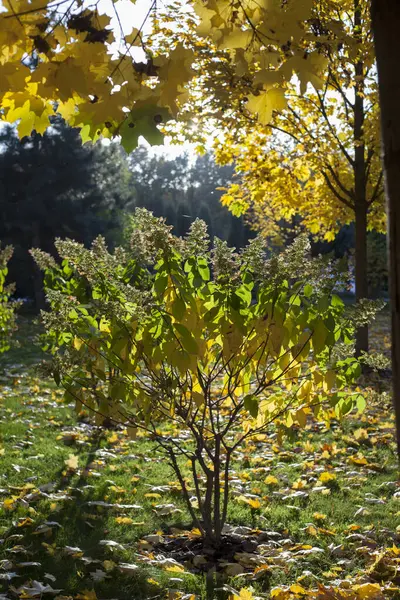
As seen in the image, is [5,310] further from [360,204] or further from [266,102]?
[360,204]

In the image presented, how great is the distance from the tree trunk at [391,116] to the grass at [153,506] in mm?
1883

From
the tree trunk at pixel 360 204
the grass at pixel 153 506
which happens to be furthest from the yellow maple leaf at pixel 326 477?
the tree trunk at pixel 360 204

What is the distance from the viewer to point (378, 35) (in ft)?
6.18

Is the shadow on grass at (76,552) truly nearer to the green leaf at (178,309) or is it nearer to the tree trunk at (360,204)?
the green leaf at (178,309)

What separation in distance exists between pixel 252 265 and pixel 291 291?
25 centimetres

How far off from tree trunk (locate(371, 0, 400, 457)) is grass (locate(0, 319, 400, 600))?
1.88 metres

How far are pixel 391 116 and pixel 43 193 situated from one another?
24.8 metres

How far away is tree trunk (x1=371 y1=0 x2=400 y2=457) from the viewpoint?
6.08 feet

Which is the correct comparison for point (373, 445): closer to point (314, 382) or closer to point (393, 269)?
point (314, 382)

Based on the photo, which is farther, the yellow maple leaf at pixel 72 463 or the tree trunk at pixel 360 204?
the tree trunk at pixel 360 204

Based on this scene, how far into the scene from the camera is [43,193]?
83.3 feet

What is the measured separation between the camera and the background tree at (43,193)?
2534cm

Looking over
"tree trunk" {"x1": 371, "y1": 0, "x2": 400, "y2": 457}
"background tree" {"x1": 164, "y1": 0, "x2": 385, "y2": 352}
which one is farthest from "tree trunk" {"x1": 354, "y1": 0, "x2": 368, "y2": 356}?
"tree trunk" {"x1": 371, "y1": 0, "x2": 400, "y2": 457}

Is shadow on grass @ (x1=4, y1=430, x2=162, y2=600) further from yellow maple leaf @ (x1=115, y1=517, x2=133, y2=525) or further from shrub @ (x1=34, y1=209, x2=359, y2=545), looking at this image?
shrub @ (x1=34, y1=209, x2=359, y2=545)
